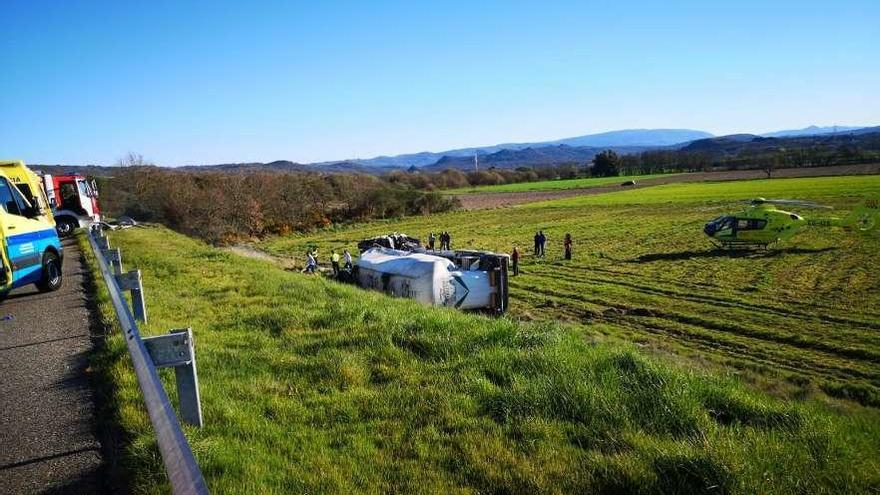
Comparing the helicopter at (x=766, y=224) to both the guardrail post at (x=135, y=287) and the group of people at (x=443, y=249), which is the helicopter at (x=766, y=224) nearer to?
the group of people at (x=443, y=249)

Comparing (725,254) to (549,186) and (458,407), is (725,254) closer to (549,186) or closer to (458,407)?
(458,407)

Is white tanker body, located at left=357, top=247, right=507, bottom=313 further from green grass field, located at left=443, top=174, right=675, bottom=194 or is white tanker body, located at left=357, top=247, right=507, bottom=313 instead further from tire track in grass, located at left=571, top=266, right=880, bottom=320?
green grass field, located at left=443, top=174, right=675, bottom=194

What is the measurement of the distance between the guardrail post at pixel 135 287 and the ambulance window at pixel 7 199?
13.5 ft

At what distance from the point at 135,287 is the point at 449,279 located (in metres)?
9.33

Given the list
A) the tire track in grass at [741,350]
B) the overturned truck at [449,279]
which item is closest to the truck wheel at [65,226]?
the overturned truck at [449,279]

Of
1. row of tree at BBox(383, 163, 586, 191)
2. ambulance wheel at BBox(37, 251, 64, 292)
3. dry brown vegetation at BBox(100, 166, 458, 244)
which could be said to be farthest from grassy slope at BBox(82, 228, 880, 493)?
row of tree at BBox(383, 163, 586, 191)

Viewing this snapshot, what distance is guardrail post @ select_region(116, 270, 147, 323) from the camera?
721 cm

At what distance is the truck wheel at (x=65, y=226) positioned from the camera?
2259 centimetres

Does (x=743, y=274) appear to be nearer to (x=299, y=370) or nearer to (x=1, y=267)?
(x=299, y=370)

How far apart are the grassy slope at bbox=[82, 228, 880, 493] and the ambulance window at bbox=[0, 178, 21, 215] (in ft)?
16.4

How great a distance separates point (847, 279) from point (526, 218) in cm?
3453

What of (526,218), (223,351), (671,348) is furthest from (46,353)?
(526,218)

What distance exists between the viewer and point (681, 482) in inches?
141

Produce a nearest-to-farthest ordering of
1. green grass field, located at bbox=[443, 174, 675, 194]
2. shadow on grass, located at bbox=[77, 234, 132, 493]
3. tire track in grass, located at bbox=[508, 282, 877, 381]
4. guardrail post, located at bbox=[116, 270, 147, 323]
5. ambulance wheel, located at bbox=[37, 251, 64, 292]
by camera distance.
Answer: shadow on grass, located at bbox=[77, 234, 132, 493] → guardrail post, located at bbox=[116, 270, 147, 323] → ambulance wheel, located at bbox=[37, 251, 64, 292] → tire track in grass, located at bbox=[508, 282, 877, 381] → green grass field, located at bbox=[443, 174, 675, 194]
